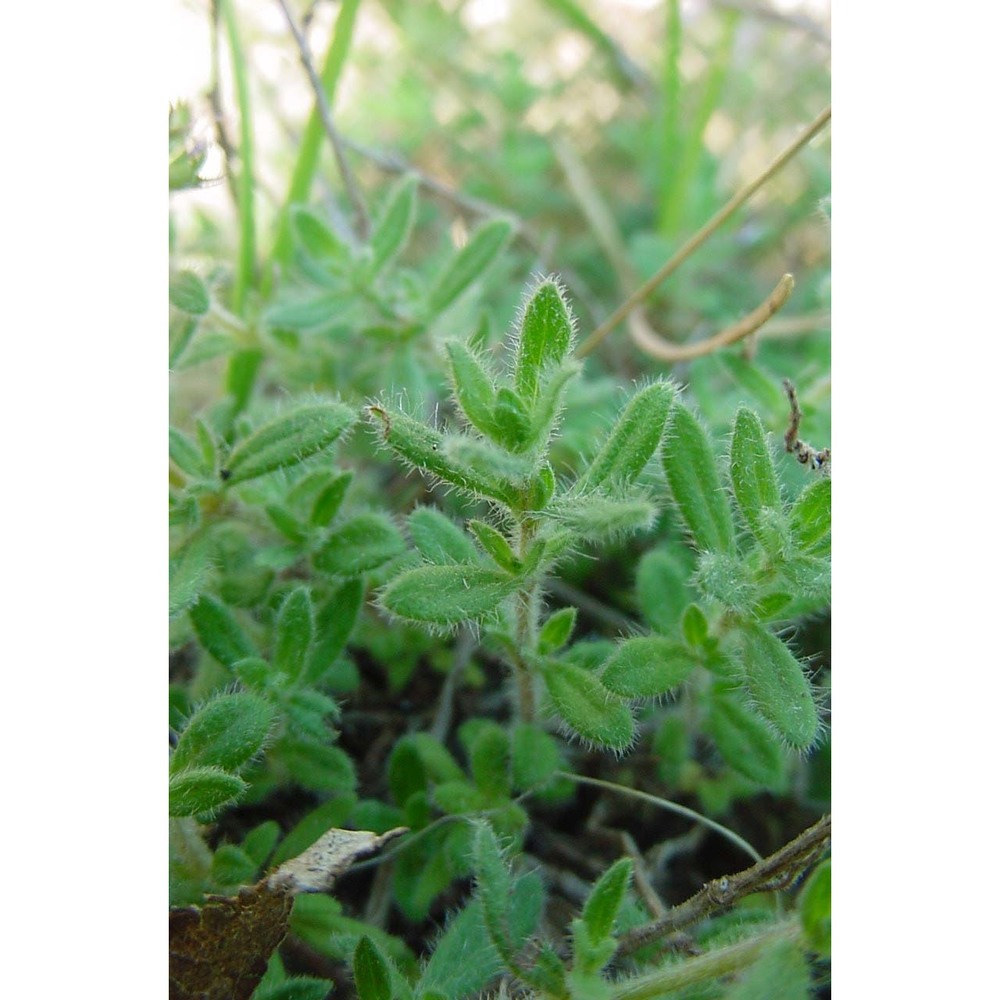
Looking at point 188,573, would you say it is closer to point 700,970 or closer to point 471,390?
point 471,390

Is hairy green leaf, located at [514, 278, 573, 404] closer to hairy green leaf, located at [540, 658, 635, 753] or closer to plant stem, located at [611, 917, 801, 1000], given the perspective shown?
hairy green leaf, located at [540, 658, 635, 753]

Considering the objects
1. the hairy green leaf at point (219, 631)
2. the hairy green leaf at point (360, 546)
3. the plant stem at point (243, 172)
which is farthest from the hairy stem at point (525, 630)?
the plant stem at point (243, 172)

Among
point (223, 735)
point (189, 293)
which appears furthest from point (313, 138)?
point (223, 735)

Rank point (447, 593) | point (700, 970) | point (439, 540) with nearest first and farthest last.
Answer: point (700, 970), point (447, 593), point (439, 540)

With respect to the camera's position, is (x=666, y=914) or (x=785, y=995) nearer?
(x=785, y=995)
